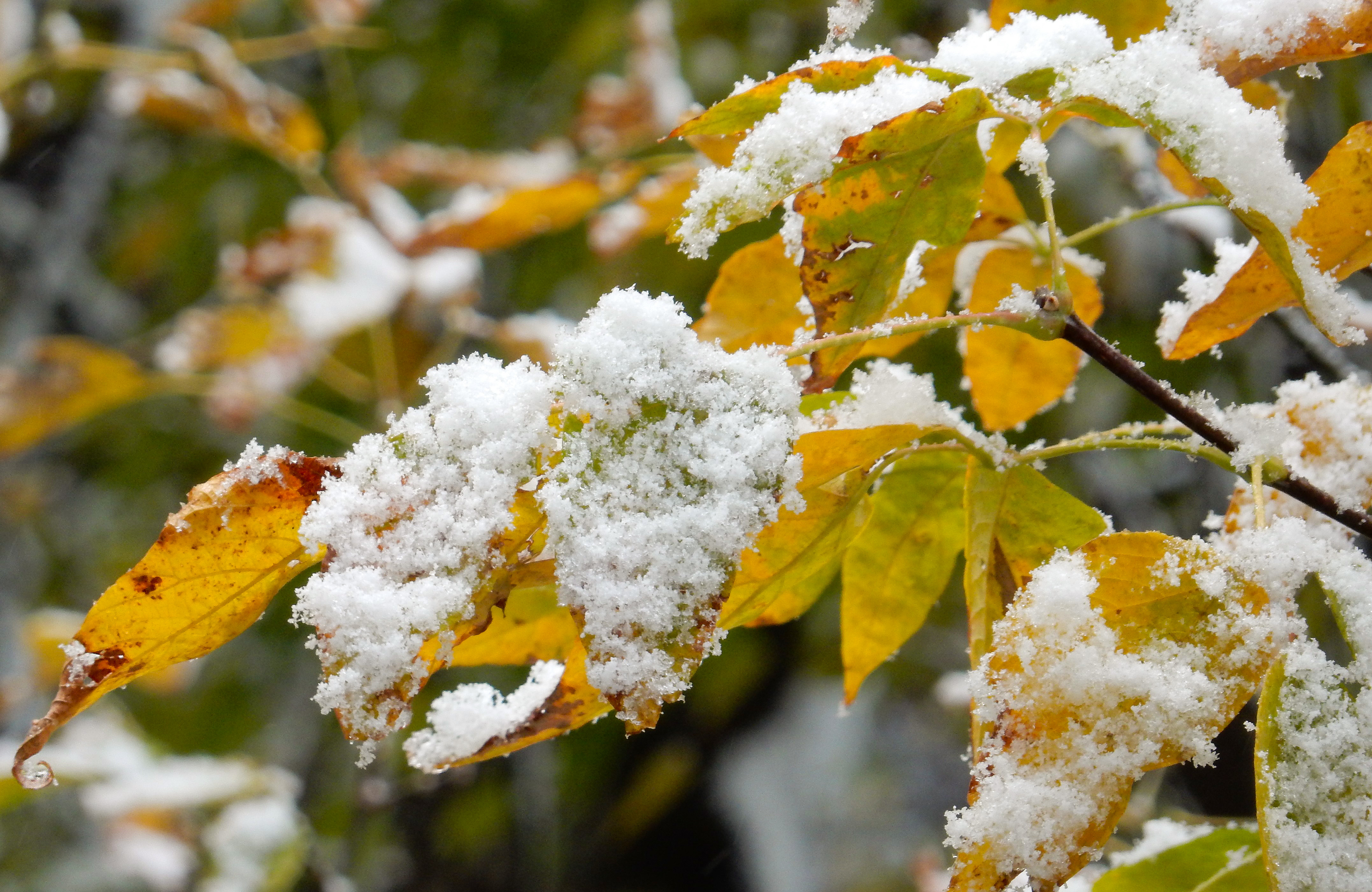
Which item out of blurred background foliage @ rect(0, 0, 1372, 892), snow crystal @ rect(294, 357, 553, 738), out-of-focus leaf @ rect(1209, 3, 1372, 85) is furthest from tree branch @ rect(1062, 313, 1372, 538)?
blurred background foliage @ rect(0, 0, 1372, 892)

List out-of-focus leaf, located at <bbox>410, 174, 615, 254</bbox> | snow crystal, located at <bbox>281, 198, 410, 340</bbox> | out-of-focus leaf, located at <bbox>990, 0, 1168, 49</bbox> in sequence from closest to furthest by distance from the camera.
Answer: out-of-focus leaf, located at <bbox>990, 0, 1168, 49</bbox>, out-of-focus leaf, located at <bbox>410, 174, 615, 254</bbox>, snow crystal, located at <bbox>281, 198, 410, 340</bbox>

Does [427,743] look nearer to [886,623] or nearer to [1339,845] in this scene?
[886,623]

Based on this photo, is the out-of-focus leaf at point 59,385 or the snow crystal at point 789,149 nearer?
the snow crystal at point 789,149

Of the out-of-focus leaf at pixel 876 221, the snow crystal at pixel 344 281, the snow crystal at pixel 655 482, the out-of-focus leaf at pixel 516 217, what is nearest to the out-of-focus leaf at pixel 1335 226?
the out-of-focus leaf at pixel 876 221

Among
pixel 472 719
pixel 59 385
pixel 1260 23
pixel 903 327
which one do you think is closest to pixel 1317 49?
pixel 1260 23

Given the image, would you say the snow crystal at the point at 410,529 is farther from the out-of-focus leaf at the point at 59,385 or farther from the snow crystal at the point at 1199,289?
the out-of-focus leaf at the point at 59,385

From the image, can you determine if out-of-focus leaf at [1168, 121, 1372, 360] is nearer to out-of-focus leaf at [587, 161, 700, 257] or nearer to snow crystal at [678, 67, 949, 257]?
snow crystal at [678, 67, 949, 257]

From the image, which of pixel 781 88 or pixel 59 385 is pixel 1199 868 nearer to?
pixel 781 88
